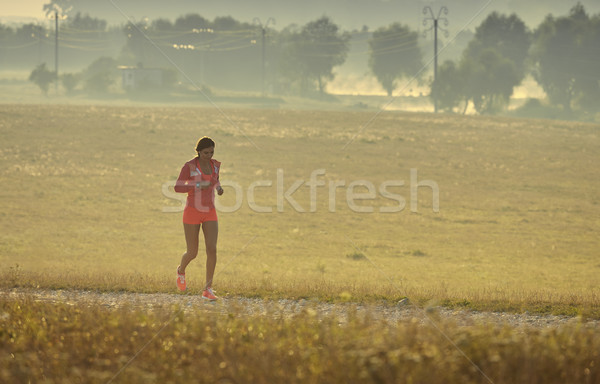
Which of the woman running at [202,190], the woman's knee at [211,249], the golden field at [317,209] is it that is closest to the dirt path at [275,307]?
the golden field at [317,209]

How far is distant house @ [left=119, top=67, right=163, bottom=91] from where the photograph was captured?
126812mm

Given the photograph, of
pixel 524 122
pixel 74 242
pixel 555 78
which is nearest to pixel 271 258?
pixel 74 242

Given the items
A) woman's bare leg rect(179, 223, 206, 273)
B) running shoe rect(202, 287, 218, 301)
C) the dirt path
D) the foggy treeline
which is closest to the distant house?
the foggy treeline

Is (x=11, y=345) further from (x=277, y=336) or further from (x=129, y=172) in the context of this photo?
(x=129, y=172)

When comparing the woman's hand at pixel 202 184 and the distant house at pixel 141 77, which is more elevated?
the distant house at pixel 141 77

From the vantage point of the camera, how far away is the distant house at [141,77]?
126812 mm

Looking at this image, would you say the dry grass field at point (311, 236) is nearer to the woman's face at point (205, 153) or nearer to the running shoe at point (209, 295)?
the running shoe at point (209, 295)

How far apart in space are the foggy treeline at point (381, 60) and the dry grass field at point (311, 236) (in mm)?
53651

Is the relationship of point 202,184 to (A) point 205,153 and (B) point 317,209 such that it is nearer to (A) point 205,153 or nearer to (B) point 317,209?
(A) point 205,153

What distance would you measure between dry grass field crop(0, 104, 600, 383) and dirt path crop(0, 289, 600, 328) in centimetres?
44

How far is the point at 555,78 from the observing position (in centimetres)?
13925

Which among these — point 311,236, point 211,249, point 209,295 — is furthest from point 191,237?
point 311,236

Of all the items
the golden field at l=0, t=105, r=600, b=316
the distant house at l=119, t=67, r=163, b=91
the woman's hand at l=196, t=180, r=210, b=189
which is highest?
the distant house at l=119, t=67, r=163, b=91

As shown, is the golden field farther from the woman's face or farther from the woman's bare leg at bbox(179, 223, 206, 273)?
the woman's face
